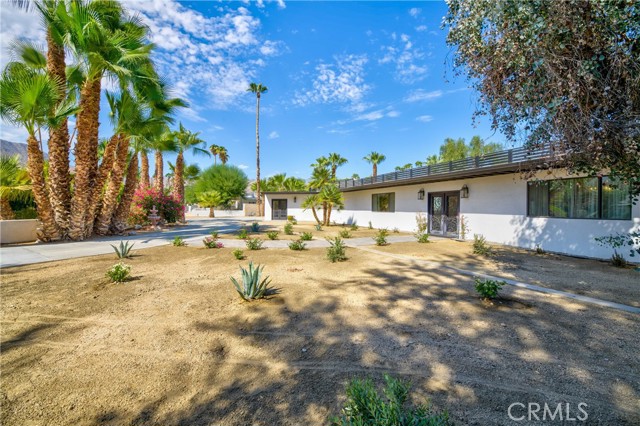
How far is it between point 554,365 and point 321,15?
37.0 feet

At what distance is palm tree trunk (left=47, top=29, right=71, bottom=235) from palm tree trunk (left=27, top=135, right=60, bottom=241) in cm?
23

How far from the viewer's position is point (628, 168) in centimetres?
354

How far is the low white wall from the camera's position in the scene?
10.3 metres

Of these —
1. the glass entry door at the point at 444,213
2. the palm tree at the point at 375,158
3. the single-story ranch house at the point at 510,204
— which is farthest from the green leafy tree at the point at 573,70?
the palm tree at the point at 375,158

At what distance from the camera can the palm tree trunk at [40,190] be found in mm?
10188

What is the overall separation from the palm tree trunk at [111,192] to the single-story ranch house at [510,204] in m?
14.7

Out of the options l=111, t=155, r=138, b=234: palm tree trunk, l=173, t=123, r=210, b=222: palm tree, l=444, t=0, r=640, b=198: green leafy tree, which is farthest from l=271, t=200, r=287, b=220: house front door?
l=444, t=0, r=640, b=198: green leafy tree

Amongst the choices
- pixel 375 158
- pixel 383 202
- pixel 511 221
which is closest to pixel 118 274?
pixel 511 221

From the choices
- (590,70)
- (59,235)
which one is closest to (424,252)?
(590,70)

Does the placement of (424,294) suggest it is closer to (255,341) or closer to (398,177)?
(255,341)

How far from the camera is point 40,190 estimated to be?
10352mm

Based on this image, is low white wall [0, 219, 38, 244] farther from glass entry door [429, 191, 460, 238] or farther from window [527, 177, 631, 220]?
glass entry door [429, 191, 460, 238]

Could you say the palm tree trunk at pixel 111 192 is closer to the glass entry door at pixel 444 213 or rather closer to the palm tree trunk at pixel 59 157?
the palm tree trunk at pixel 59 157

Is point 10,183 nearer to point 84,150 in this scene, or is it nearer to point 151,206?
point 84,150
